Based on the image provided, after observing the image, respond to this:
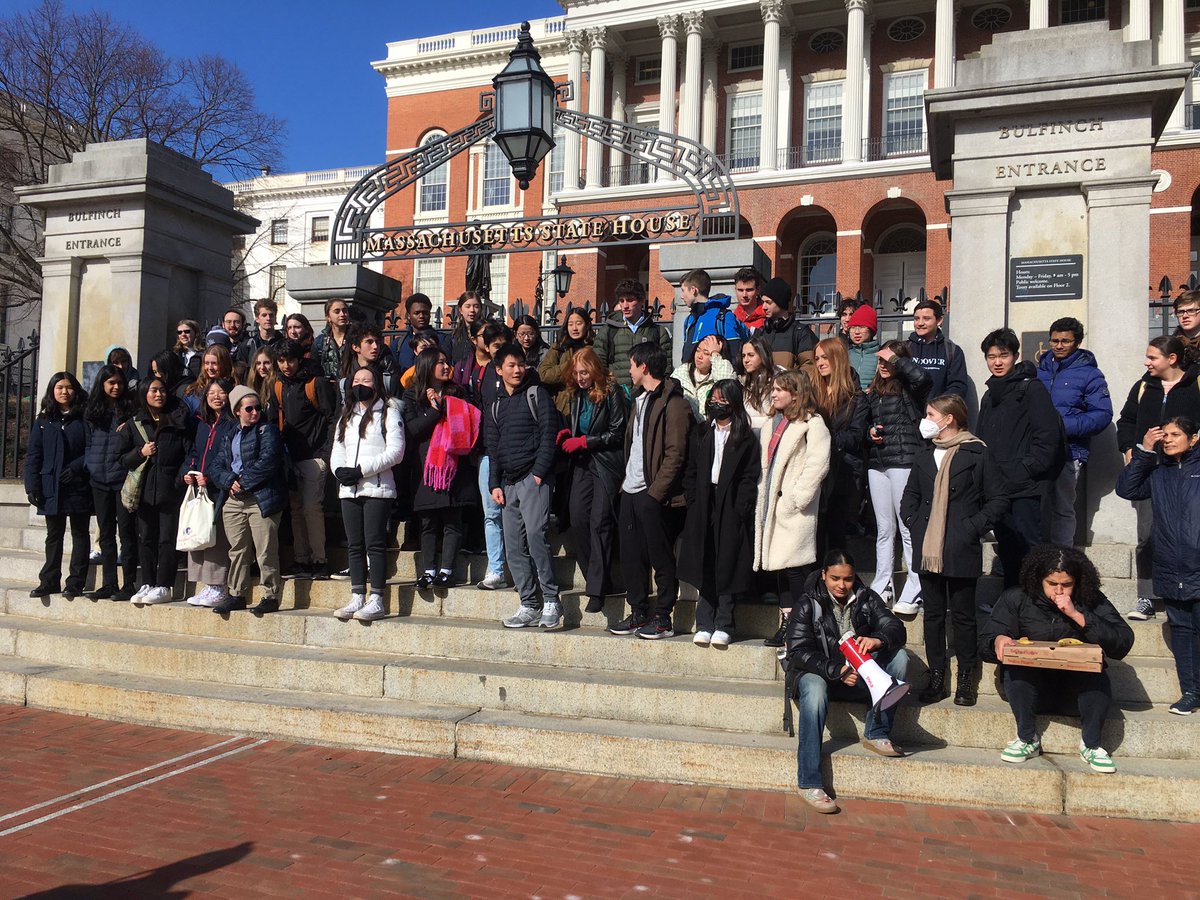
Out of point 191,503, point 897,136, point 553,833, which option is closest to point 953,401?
point 553,833

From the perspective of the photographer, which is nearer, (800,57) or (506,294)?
(800,57)

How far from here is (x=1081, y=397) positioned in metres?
6.58

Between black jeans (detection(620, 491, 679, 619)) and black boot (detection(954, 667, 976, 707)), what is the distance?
1.88 m

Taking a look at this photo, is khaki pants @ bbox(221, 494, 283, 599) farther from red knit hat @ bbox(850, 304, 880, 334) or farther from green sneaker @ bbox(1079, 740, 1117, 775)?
green sneaker @ bbox(1079, 740, 1117, 775)

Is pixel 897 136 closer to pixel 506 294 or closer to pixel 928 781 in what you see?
pixel 506 294

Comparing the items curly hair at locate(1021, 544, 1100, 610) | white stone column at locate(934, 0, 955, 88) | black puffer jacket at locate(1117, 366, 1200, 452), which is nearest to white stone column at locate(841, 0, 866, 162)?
white stone column at locate(934, 0, 955, 88)

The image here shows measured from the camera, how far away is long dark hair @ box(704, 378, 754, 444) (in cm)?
631

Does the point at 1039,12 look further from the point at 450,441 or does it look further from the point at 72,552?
the point at 72,552

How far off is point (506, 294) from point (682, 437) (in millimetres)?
38160

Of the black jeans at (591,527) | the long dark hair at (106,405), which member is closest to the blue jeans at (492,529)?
the black jeans at (591,527)

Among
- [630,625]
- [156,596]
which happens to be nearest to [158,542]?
[156,596]

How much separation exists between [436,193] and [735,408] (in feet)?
139

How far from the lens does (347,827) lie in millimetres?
4859

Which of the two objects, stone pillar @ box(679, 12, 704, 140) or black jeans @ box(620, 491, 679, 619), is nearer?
black jeans @ box(620, 491, 679, 619)
